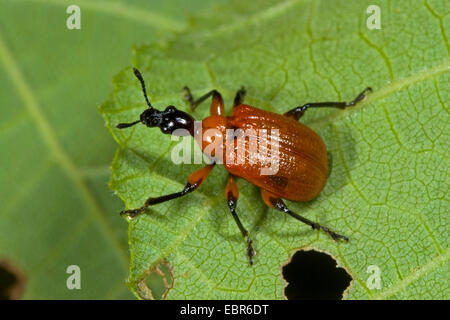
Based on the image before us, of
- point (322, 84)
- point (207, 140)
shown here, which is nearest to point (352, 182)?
point (322, 84)

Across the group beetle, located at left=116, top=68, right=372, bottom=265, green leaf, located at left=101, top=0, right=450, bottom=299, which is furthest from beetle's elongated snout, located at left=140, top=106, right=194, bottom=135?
green leaf, located at left=101, top=0, right=450, bottom=299

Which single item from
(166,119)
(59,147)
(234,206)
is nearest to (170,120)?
(166,119)

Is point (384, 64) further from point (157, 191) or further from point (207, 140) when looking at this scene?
point (157, 191)

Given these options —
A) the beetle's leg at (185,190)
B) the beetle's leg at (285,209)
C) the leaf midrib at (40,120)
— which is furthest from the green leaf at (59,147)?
the beetle's leg at (285,209)

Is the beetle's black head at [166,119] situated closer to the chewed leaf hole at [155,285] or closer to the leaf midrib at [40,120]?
the chewed leaf hole at [155,285]

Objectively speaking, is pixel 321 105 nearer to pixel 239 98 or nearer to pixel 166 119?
pixel 239 98
